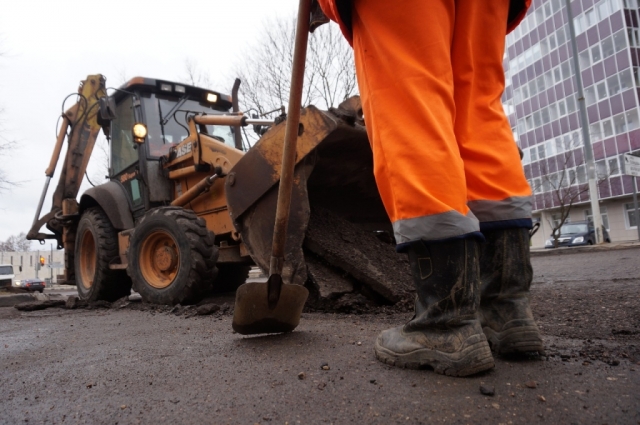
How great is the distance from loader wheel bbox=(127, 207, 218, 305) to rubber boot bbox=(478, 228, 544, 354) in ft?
9.26

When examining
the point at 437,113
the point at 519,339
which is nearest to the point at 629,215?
the point at 519,339

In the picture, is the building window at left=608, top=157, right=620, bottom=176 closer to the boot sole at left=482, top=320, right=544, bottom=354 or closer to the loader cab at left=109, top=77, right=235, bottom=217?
the loader cab at left=109, top=77, right=235, bottom=217

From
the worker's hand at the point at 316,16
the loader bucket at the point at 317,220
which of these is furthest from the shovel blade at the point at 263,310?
the worker's hand at the point at 316,16

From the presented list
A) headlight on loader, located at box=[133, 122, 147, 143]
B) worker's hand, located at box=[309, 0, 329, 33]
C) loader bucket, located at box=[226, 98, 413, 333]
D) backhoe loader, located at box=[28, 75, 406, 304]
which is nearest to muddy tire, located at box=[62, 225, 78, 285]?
backhoe loader, located at box=[28, 75, 406, 304]

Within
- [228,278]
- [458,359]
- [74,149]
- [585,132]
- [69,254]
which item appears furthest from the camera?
[585,132]

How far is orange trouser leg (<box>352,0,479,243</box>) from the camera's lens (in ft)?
4.87

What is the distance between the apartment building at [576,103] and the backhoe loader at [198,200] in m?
24.9

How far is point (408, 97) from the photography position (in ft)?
5.11

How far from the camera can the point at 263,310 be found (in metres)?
2.22

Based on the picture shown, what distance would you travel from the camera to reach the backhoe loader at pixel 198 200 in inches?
132

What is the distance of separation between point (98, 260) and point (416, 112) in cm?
510

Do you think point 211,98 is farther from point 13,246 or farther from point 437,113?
point 13,246

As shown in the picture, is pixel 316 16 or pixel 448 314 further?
pixel 316 16

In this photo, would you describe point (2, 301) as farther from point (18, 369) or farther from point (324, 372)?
point (324, 372)
